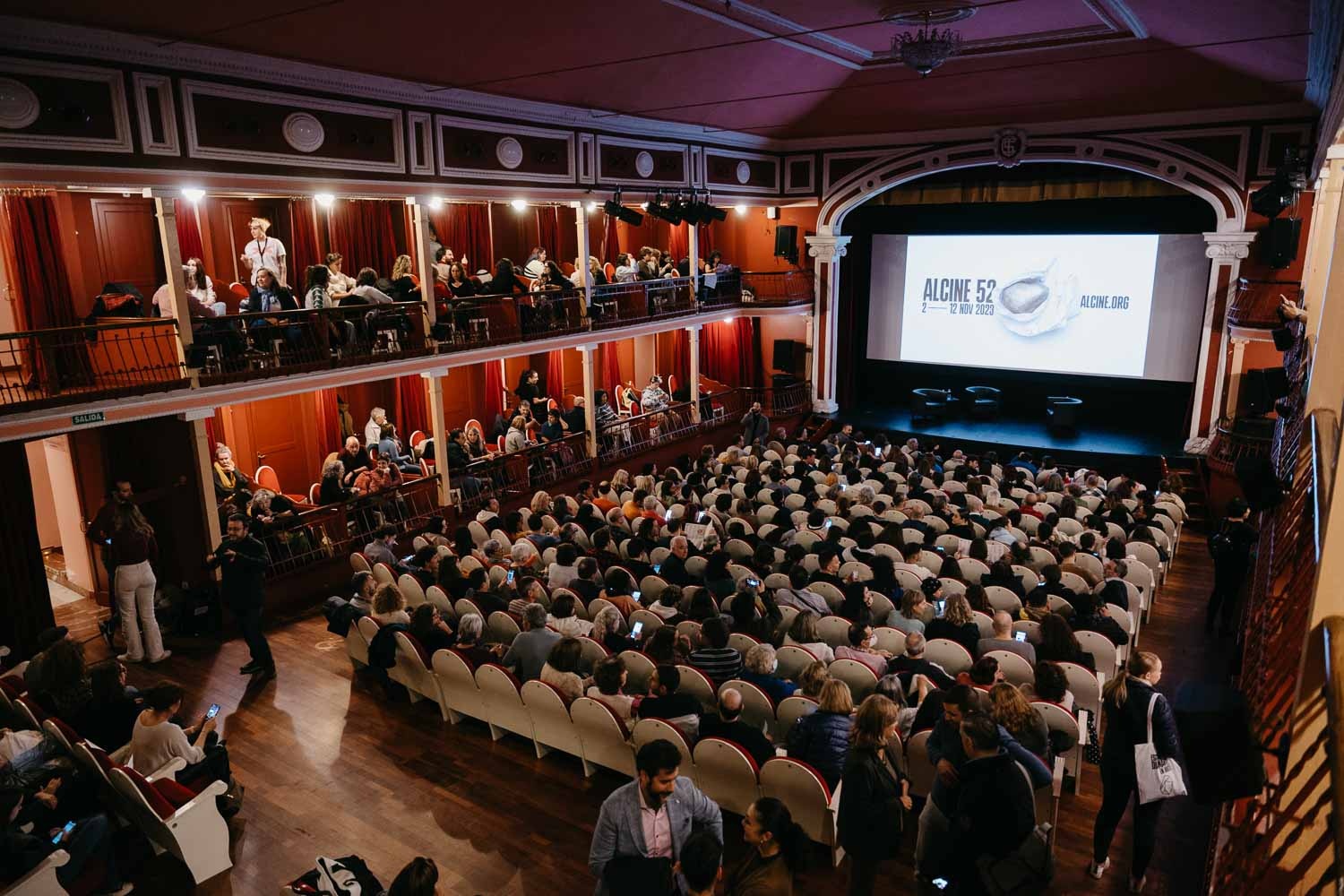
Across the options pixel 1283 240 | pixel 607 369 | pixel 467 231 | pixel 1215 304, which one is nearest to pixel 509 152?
pixel 467 231

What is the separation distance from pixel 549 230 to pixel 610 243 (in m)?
1.83

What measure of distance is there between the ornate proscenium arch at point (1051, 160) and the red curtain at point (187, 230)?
38.2 feet

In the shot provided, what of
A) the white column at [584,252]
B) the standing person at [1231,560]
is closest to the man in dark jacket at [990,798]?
the standing person at [1231,560]

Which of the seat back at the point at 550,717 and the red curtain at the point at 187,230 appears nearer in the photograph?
the seat back at the point at 550,717

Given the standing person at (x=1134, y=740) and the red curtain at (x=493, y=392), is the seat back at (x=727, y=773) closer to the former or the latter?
the standing person at (x=1134, y=740)

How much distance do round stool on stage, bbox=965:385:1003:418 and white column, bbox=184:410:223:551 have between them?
43.6 feet

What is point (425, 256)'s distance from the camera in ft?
35.7

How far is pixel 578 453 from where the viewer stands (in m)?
13.7

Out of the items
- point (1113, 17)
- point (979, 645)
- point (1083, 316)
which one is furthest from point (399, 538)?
point (1083, 316)

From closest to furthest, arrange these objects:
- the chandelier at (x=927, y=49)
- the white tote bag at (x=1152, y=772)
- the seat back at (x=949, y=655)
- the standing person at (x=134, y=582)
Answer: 1. the white tote bag at (x=1152, y=772)
2. the seat back at (x=949, y=655)
3. the standing person at (x=134, y=582)
4. the chandelier at (x=927, y=49)

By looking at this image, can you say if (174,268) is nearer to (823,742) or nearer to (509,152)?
(509,152)

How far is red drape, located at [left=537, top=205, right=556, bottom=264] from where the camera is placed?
1577 cm

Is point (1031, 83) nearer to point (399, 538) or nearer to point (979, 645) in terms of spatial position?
point (979, 645)

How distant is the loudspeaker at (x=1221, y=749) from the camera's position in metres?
2.69
